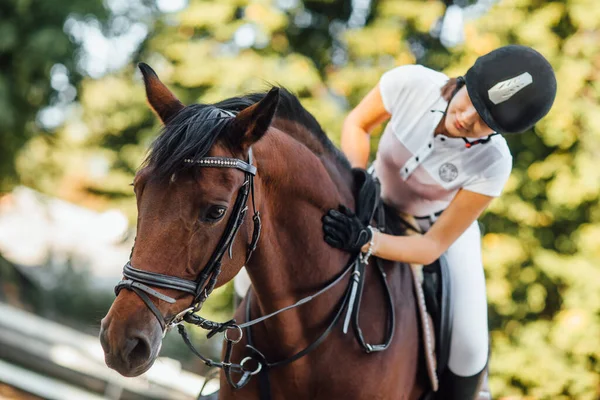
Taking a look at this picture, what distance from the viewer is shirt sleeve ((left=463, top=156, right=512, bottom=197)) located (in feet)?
10.1

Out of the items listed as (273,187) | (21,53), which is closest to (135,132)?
(21,53)

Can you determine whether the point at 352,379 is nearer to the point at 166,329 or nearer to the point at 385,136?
the point at 166,329

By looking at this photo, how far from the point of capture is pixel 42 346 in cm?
858

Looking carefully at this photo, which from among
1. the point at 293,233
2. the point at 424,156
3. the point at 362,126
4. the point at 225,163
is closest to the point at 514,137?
the point at 362,126

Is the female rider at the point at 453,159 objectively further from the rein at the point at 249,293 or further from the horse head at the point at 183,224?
the horse head at the point at 183,224

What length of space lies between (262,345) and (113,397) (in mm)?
5893

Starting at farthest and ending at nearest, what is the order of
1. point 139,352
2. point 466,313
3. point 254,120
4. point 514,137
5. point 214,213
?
1. point 514,137
2. point 466,313
3. point 254,120
4. point 214,213
5. point 139,352

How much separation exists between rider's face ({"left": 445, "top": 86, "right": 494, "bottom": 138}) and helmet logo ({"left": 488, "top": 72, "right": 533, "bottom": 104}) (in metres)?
0.15

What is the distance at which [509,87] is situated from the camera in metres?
2.87

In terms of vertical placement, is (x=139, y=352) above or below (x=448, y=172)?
above

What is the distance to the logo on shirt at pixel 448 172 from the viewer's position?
3195mm

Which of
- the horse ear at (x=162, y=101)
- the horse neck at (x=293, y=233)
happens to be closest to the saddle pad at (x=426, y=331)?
the horse neck at (x=293, y=233)

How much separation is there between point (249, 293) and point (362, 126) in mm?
1159

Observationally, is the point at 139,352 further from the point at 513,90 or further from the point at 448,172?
the point at 513,90
